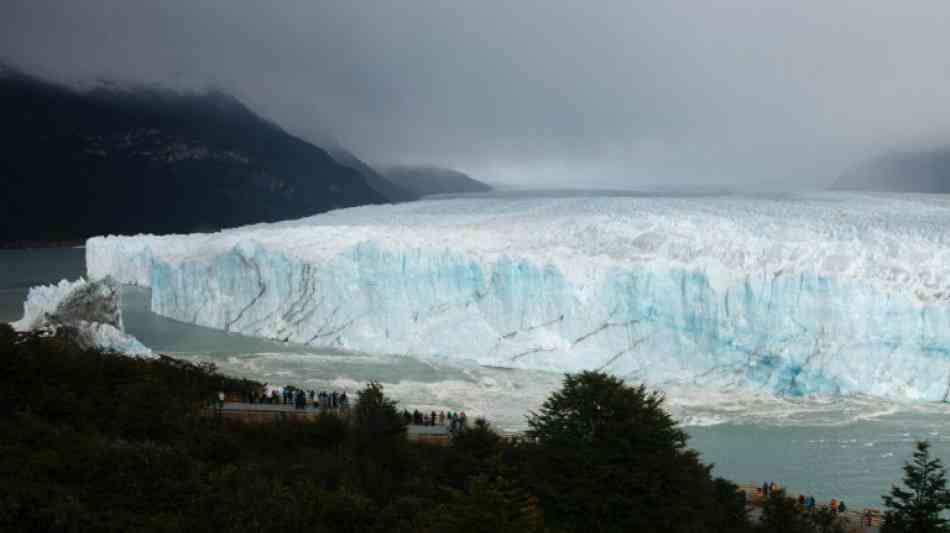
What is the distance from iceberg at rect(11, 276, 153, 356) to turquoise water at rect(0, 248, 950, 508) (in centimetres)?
194

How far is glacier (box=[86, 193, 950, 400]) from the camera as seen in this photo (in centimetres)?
A: 1938

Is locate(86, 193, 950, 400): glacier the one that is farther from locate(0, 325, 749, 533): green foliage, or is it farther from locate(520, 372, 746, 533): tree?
locate(520, 372, 746, 533): tree

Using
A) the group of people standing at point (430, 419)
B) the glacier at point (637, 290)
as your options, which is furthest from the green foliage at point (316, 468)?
the glacier at point (637, 290)

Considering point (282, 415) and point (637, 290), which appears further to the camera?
point (637, 290)

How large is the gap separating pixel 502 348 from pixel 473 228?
5.27 m

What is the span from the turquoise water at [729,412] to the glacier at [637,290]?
0.80m

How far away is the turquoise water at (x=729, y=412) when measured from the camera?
14.9m

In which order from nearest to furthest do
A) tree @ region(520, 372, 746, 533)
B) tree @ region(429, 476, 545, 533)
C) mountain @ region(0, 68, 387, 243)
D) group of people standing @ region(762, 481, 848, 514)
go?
tree @ region(429, 476, 545, 533)
tree @ region(520, 372, 746, 533)
group of people standing @ region(762, 481, 848, 514)
mountain @ region(0, 68, 387, 243)

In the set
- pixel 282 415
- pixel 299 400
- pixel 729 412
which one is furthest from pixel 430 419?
pixel 729 412

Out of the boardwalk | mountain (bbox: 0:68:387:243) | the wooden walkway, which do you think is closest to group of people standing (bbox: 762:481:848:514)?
the wooden walkway

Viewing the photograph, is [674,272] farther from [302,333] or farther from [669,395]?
[302,333]

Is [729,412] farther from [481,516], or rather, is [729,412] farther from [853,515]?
[481,516]

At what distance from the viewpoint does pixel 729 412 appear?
18.1 m

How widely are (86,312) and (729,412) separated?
15402mm
